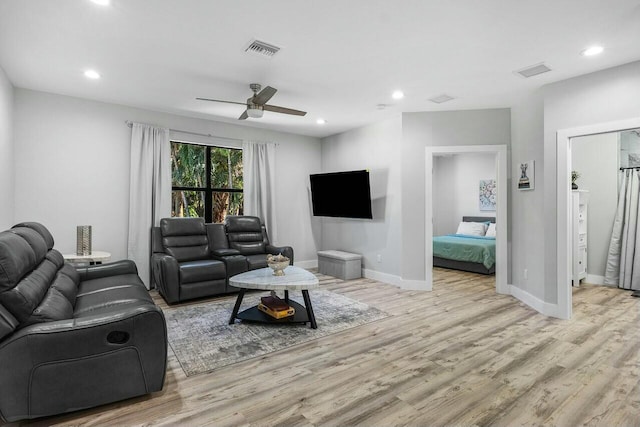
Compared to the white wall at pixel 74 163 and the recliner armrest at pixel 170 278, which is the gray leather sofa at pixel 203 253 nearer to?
the recliner armrest at pixel 170 278

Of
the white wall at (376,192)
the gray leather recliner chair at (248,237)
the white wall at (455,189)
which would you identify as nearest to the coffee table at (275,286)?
the gray leather recliner chair at (248,237)

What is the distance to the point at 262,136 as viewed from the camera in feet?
19.9

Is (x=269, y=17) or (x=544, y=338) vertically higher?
(x=269, y=17)

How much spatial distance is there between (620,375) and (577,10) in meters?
2.69

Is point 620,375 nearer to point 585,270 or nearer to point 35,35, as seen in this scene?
point 585,270

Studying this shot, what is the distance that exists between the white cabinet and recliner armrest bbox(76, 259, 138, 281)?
237 inches

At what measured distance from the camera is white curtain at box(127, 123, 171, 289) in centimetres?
472

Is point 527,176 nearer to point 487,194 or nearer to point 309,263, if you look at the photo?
point 487,194

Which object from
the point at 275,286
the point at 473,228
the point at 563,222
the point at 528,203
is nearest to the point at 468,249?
the point at 473,228

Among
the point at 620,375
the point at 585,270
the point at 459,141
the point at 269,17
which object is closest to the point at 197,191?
the point at 269,17

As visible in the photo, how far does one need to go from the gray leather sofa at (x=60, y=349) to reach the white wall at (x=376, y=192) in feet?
12.6

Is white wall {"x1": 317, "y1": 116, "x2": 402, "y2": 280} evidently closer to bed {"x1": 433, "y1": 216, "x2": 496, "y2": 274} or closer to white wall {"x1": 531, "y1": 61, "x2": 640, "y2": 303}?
bed {"x1": 433, "y1": 216, "x2": 496, "y2": 274}

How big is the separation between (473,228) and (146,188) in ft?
21.2

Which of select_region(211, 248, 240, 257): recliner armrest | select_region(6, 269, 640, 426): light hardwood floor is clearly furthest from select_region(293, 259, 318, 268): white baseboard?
select_region(6, 269, 640, 426): light hardwood floor
